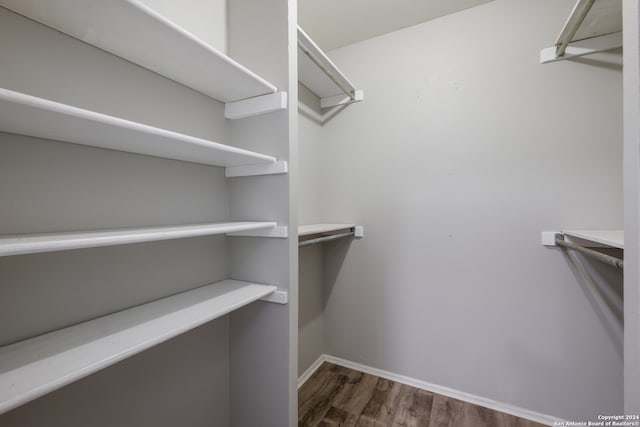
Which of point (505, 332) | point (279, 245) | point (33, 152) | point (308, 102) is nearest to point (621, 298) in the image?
point (505, 332)

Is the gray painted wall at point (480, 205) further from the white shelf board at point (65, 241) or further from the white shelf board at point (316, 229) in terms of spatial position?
the white shelf board at point (65, 241)

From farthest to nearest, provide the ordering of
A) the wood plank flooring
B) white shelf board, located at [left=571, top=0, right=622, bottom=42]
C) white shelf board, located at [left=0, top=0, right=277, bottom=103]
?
the wood plank flooring
white shelf board, located at [left=571, top=0, right=622, bottom=42]
white shelf board, located at [left=0, top=0, right=277, bottom=103]

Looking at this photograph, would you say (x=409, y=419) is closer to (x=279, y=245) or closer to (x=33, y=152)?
(x=279, y=245)

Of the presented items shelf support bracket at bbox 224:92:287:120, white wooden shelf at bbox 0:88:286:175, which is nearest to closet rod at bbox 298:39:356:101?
shelf support bracket at bbox 224:92:287:120

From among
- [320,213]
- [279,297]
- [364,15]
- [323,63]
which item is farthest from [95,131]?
[364,15]

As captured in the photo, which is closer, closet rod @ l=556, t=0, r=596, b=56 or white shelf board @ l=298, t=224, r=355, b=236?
closet rod @ l=556, t=0, r=596, b=56

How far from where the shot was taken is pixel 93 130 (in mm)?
654

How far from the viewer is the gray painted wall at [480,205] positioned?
53.4 inches

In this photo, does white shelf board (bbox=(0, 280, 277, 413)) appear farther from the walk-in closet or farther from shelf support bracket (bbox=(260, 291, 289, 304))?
shelf support bracket (bbox=(260, 291, 289, 304))

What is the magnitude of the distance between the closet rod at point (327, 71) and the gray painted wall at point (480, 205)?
10cm

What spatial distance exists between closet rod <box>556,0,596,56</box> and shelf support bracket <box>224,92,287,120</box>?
52.6 inches

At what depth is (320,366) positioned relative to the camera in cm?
197

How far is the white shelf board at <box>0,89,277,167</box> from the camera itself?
501 mm

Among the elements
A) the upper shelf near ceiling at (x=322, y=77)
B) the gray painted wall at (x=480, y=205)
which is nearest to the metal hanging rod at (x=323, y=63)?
the upper shelf near ceiling at (x=322, y=77)
